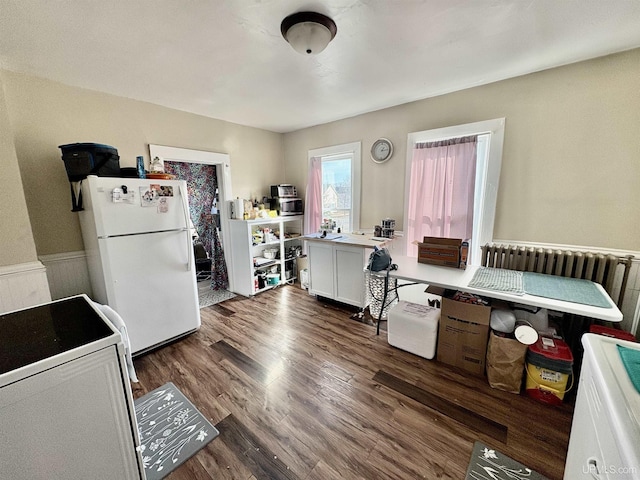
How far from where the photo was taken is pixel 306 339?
2.53 m

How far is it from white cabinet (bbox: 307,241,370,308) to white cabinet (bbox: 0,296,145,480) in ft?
7.63

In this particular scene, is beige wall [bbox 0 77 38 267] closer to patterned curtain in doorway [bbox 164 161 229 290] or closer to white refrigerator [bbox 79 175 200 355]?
white refrigerator [bbox 79 175 200 355]

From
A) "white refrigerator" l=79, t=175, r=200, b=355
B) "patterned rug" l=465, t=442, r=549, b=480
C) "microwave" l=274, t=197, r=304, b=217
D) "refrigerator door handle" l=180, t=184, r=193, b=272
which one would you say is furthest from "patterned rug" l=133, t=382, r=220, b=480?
"microwave" l=274, t=197, r=304, b=217

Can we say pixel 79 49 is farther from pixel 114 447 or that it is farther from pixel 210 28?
pixel 114 447

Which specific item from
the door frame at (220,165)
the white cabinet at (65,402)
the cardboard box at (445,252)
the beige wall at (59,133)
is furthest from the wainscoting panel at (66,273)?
the cardboard box at (445,252)

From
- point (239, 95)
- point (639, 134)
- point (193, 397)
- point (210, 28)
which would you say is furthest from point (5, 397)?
point (639, 134)

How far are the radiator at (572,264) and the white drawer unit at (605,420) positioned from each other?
1498 mm

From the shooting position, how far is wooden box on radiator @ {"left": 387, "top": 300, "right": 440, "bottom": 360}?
7.06ft

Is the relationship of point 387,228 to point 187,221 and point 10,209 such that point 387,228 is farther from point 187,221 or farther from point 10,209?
point 10,209

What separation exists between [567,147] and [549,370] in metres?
1.85

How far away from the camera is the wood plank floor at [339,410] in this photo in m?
1.37

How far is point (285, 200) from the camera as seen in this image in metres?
3.95


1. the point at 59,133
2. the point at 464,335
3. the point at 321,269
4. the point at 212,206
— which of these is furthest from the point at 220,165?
the point at 464,335

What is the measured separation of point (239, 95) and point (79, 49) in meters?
1.21
